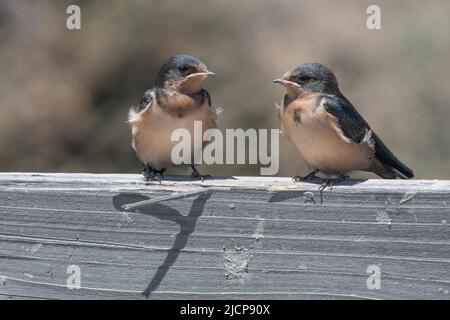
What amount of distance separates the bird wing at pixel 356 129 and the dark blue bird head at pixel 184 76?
21.2 inches

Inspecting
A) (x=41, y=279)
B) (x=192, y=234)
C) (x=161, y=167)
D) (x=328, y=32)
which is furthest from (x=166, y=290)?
(x=328, y=32)

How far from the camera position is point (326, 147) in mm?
3404

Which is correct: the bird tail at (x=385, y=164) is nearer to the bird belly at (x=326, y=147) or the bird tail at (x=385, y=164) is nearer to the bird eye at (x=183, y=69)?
the bird belly at (x=326, y=147)

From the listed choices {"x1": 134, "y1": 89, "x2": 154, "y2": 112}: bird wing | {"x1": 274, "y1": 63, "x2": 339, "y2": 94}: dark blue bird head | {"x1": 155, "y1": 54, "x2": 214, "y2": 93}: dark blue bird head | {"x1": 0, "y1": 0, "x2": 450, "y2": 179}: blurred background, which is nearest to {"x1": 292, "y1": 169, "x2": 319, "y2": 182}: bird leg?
{"x1": 274, "y1": 63, "x2": 339, "y2": 94}: dark blue bird head

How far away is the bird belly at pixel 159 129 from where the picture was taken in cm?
348

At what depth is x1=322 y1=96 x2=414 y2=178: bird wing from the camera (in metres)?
3.40

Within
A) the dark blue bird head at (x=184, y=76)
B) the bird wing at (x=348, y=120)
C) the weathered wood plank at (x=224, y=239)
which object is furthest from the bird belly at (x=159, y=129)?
the weathered wood plank at (x=224, y=239)

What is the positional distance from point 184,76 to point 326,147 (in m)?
0.71

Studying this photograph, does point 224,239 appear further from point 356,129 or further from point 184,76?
point 184,76

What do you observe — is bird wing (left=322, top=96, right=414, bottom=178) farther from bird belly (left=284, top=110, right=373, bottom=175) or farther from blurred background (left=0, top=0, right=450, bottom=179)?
blurred background (left=0, top=0, right=450, bottom=179)

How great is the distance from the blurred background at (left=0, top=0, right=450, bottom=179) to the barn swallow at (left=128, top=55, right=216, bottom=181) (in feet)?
3.09

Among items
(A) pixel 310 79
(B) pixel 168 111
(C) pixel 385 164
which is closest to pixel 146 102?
(B) pixel 168 111

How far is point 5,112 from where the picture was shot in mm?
4824
